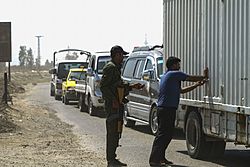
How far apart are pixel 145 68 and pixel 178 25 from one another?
4036mm

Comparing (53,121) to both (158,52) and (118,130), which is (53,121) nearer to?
(158,52)

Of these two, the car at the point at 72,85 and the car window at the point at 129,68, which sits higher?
the car window at the point at 129,68

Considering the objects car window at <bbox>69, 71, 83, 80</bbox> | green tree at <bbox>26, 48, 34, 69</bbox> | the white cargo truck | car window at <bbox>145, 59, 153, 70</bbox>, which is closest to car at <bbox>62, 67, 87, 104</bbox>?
car window at <bbox>69, 71, 83, 80</bbox>

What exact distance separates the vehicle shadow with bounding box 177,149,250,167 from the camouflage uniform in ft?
6.69

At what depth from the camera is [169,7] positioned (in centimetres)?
1340

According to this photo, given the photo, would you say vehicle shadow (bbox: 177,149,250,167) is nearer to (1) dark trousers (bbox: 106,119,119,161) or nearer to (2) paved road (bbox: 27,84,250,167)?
(2) paved road (bbox: 27,84,250,167)

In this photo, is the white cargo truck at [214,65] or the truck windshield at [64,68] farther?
the truck windshield at [64,68]

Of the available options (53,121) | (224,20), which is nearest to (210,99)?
(224,20)

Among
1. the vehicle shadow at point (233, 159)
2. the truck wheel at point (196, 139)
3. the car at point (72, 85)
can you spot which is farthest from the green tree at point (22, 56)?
the truck wheel at point (196, 139)

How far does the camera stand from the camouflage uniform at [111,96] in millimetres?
10766

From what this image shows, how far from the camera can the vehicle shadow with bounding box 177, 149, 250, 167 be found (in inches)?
453

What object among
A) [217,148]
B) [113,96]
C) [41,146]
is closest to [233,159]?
[217,148]

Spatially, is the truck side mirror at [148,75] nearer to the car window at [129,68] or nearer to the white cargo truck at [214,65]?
the car window at [129,68]

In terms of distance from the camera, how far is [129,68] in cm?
1812
